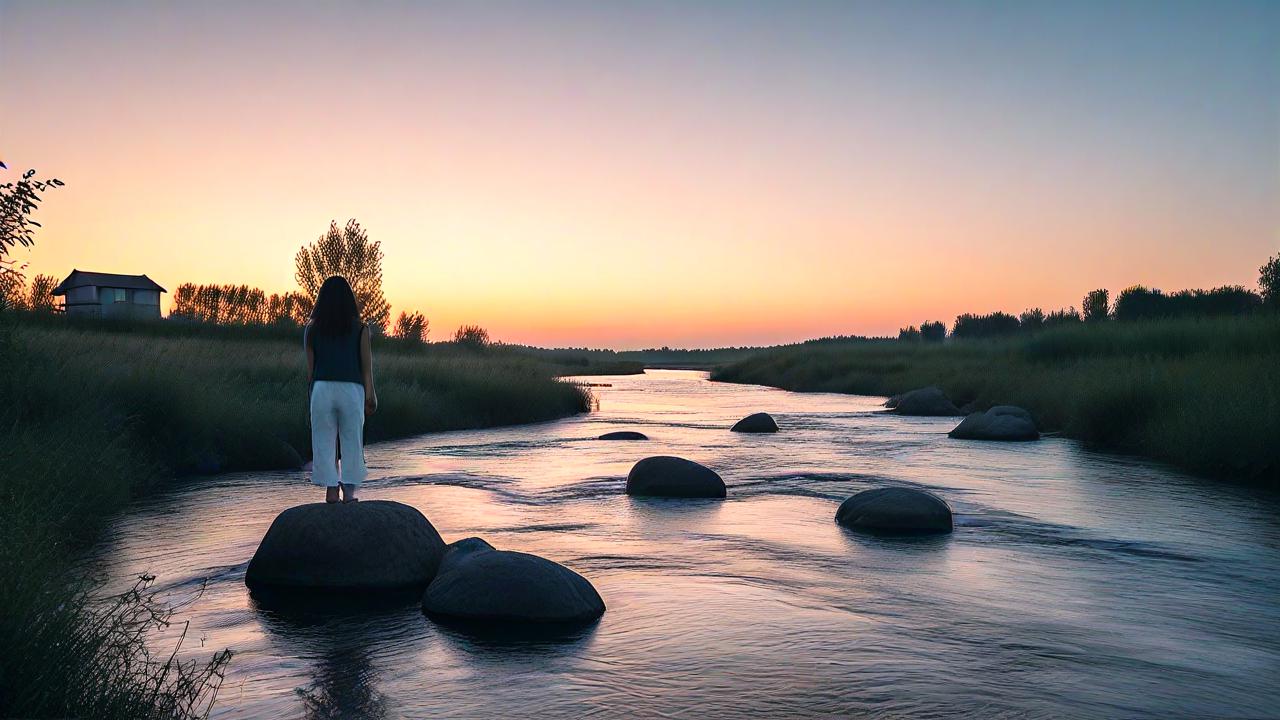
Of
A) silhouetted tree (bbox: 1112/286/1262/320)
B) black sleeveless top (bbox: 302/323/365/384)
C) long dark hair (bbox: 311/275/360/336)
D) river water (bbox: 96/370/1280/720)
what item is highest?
silhouetted tree (bbox: 1112/286/1262/320)

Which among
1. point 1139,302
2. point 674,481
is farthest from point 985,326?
point 674,481

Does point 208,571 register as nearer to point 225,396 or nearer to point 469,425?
point 225,396

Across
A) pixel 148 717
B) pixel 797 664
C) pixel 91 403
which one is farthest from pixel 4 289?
pixel 797 664

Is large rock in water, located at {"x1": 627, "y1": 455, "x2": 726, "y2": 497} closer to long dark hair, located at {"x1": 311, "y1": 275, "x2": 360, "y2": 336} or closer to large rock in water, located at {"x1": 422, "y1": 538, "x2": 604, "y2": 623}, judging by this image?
large rock in water, located at {"x1": 422, "y1": 538, "x2": 604, "y2": 623}

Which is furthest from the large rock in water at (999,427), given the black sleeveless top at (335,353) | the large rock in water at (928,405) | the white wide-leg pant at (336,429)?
the black sleeveless top at (335,353)

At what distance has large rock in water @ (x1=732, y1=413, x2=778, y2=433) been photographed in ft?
73.5

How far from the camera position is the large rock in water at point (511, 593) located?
6414mm

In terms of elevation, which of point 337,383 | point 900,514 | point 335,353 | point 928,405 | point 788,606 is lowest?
point 788,606

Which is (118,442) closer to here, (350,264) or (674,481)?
(674,481)

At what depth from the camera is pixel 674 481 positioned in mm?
12430

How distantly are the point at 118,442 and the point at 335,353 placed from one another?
20.8 ft

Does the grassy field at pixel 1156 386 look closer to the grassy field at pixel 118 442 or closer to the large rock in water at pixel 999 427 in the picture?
the large rock in water at pixel 999 427

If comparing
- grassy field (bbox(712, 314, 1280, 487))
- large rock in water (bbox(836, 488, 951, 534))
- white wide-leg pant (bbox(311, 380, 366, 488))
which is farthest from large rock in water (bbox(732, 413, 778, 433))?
white wide-leg pant (bbox(311, 380, 366, 488))

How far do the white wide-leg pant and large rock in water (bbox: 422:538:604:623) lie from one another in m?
1.58
